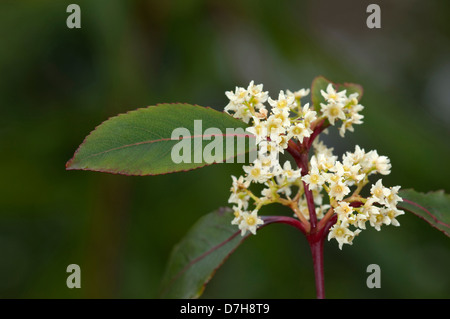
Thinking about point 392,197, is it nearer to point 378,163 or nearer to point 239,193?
point 378,163

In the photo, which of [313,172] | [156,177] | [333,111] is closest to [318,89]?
[333,111]

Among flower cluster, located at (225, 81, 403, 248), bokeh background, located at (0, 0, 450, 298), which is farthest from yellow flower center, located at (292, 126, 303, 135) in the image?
bokeh background, located at (0, 0, 450, 298)

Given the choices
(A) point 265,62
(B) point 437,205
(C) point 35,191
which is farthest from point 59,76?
(B) point 437,205

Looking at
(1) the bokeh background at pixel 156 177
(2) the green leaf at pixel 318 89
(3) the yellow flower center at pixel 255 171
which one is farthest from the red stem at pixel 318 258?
(1) the bokeh background at pixel 156 177

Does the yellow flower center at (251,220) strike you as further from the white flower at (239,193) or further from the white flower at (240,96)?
the white flower at (240,96)

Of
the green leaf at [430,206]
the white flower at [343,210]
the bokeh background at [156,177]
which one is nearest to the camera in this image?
the white flower at [343,210]
